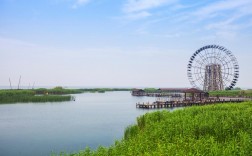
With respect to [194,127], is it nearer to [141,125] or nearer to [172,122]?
[172,122]

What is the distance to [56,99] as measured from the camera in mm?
87938

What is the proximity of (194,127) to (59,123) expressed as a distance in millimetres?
30521

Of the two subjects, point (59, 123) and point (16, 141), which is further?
point (59, 123)

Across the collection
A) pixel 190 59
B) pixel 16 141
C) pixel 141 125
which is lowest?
pixel 16 141

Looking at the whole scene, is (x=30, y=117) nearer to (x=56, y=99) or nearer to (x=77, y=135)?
(x=77, y=135)

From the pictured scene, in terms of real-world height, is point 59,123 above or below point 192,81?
below

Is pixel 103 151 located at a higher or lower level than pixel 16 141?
higher

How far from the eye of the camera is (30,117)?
173 ft

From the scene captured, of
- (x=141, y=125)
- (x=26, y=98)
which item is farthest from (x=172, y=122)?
(x=26, y=98)

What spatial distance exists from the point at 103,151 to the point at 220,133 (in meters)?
8.14

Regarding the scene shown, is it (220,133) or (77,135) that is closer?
(220,133)

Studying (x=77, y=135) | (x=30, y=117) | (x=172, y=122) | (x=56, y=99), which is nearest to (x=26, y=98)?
(x=56, y=99)

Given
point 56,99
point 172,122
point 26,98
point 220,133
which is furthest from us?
point 56,99

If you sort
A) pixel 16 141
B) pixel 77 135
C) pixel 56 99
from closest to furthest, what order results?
pixel 16 141, pixel 77 135, pixel 56 99
